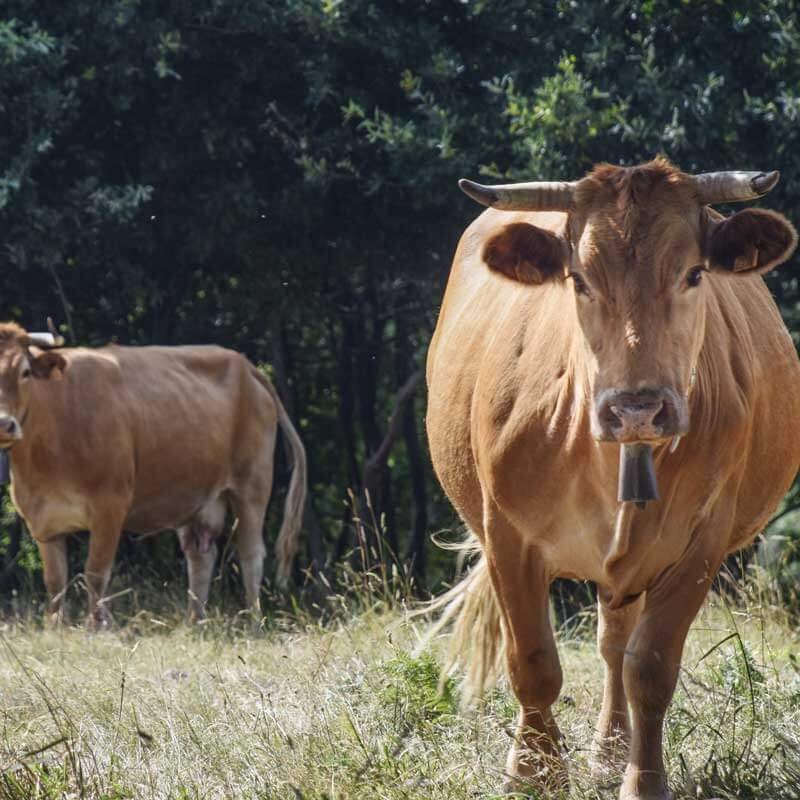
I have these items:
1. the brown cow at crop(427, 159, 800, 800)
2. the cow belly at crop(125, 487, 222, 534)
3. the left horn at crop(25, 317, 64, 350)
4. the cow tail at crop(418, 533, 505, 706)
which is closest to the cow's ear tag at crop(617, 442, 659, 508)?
the brown cow at crop(427, 159, 800, 800)

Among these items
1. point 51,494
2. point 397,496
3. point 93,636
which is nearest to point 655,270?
point 93,636

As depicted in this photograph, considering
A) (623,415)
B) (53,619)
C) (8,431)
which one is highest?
(623,415)

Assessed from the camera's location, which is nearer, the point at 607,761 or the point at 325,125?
the point at 607,761

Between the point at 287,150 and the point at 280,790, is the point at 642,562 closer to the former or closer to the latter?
the point at 280,790

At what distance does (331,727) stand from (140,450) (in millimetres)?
6210

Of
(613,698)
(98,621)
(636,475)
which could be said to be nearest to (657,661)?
(636,475)

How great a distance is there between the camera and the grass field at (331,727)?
409 cm

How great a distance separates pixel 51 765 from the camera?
449cm

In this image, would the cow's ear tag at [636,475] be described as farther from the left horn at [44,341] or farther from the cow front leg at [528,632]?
the left horn at [44,341]

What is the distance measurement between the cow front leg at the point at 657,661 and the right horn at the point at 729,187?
3.39ft

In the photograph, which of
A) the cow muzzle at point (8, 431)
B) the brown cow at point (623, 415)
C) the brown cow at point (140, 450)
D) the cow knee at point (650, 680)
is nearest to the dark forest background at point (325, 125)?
the brown cow at point (140, 450)

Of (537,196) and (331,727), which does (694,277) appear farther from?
(331,727)

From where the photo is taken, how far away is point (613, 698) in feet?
17.4

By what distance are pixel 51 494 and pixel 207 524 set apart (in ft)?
5.36
